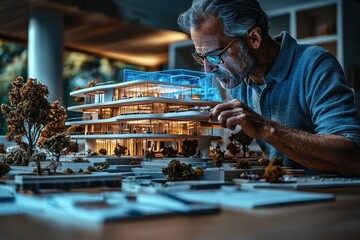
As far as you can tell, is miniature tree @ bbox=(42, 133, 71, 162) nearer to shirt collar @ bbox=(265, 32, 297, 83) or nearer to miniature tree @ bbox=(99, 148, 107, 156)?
shirt collar @ bbox=(265, 32, 297, 83)

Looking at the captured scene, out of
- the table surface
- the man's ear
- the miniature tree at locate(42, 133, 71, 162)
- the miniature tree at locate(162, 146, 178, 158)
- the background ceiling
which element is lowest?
the table surface

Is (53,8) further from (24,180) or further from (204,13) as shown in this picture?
(24,180)

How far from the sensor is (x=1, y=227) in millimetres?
661

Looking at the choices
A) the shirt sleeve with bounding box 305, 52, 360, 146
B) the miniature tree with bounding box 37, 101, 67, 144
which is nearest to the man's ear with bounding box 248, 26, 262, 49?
the shirt sleeve with bounding box 305, 52, 360, 146

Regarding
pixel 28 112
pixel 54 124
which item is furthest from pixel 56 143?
pixel 54 124

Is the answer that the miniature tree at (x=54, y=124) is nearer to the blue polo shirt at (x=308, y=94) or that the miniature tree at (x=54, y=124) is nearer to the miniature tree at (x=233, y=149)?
the miniature tree at (x=233, y=149)

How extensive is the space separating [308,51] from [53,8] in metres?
3.75

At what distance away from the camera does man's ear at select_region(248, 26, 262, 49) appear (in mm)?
1935

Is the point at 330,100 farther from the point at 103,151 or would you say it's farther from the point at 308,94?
the point at 103,151

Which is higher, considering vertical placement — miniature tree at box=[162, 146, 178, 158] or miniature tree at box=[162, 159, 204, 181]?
miniature tree at box=[162, 146, 178, 158]

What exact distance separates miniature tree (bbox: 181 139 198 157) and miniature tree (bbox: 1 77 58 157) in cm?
87

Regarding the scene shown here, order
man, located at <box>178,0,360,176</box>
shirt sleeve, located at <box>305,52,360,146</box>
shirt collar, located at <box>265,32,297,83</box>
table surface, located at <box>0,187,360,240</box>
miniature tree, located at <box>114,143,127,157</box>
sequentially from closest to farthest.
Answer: table surface, located at <box>0,187,360,240</box> < man, located at <box>178,0,360,176</box> < shirt sleeve, located at <box>305,52,360,146</box> < shirt collar, located at <box>265,32,297,83</box> < miniature tree, located at <box>114,143,127,157</box>

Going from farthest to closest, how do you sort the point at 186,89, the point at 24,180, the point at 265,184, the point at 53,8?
the point at 53,8, the point at 186,89, the point at 265,184, the point at 24,180

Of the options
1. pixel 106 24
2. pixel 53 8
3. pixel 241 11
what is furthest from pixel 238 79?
pixel 106 24
